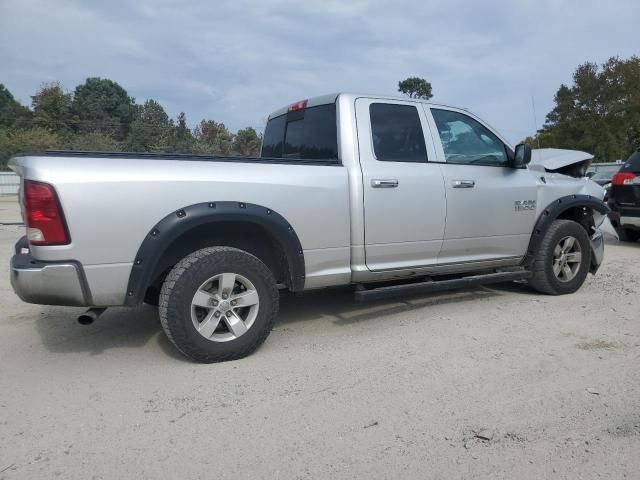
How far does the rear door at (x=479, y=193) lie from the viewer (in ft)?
14.7

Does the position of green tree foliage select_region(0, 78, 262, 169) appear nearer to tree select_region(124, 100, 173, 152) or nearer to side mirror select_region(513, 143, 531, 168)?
tree select_region(124, 100, 173, 152)

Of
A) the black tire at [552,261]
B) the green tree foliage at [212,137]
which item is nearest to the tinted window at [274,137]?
the black tire at [552,261]

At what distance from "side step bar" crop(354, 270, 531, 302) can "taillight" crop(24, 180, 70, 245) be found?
2169 millimetres

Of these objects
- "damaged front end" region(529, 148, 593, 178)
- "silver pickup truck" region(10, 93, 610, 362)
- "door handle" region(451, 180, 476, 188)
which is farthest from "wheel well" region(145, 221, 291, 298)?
"damaged front end" region(529, 148, 593, 178)

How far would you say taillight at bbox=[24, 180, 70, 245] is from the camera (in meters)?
2.96

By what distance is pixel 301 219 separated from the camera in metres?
3.73

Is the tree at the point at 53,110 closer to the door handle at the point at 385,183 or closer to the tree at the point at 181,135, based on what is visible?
the tree at the point at 181,135

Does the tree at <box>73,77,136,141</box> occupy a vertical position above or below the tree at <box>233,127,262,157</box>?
above

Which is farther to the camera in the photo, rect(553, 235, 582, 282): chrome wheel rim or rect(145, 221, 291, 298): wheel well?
rect(553, 235, 582, 282): chrome wheel rim

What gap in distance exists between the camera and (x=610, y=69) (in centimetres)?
3328

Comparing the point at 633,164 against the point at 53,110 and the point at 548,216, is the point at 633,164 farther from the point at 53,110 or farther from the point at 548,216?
the point at 53,110

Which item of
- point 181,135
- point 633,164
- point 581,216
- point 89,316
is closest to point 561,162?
point 581,216

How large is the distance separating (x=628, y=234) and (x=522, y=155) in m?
6.20

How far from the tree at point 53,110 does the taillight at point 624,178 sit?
170ft
